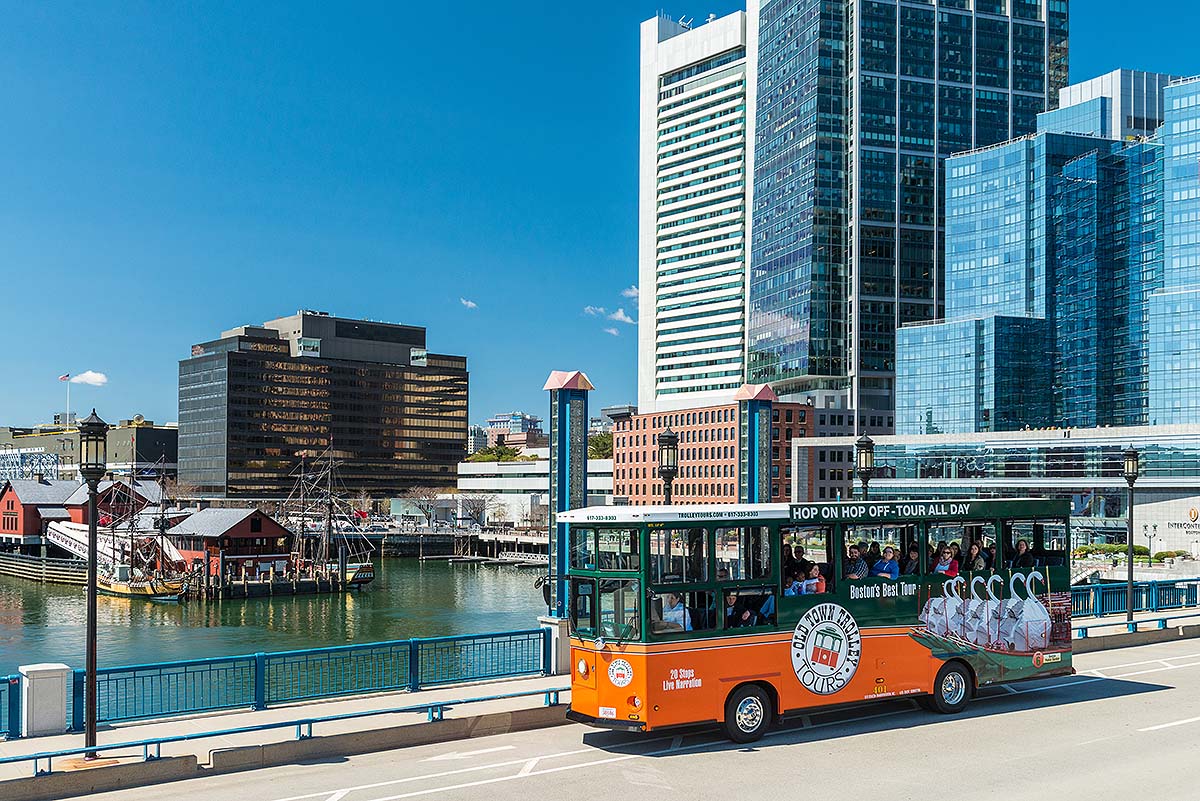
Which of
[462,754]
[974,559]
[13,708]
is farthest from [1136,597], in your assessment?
[13,708]

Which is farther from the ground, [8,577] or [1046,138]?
[1046,138]

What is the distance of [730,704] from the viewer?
18.2 m

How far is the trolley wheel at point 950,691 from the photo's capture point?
Answer: 67.7 feet

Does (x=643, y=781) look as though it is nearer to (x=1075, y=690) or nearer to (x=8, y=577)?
(x=1075, y=690)

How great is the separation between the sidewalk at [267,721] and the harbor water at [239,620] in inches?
1487

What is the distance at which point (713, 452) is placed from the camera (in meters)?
145

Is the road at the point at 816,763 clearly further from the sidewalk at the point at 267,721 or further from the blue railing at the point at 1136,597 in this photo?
the blue railing at the point at 1136,597

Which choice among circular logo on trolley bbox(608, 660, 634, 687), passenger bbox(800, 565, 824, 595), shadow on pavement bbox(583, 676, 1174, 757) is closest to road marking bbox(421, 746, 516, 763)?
shadow on pavement bbox(583, 676, 1174, 757)

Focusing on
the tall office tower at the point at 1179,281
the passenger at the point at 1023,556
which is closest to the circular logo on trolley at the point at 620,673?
the passenger at the point at 1023,556

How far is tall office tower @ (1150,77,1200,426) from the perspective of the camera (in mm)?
119062

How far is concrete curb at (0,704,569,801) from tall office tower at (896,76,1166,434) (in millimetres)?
123594

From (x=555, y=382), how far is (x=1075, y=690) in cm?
1645

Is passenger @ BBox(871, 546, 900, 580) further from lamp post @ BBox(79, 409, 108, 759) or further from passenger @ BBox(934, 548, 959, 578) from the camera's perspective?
lamp post @ BBox(79, 409, 108, 759)

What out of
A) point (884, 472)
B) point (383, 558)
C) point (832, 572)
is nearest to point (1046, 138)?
point (884, 472)
